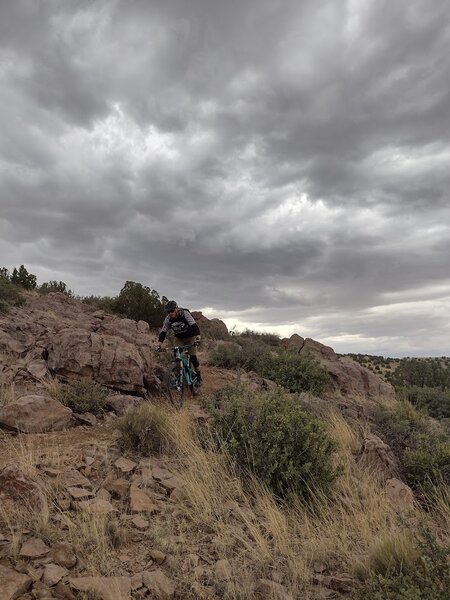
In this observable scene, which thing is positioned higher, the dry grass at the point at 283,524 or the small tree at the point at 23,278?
the small tree at the point at 23,278

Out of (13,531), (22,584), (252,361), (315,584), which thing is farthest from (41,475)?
(252,361)

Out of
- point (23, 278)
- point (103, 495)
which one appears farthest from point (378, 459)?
point (23, 278)

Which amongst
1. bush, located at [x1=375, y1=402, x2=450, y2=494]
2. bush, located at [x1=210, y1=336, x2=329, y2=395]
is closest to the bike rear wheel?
bush, located at [x1=210, y1=336, x2=329, y2=395]

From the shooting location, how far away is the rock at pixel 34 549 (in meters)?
3.57

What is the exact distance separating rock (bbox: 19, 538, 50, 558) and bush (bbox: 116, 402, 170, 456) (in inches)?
104

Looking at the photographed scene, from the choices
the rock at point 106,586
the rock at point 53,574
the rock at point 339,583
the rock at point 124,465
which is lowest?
the rock at point 339,583

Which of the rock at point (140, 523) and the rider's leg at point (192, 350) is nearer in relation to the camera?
the rock at point (140, 523)

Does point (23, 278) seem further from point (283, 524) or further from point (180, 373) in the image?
point (283, 524)

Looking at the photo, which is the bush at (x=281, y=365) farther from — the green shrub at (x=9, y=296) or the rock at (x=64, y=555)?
the rock at (x=64, y=555)

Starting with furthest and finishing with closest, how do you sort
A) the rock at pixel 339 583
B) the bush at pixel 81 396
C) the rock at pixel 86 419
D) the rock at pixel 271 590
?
the bush at pixel 81 396
the rock at pixel 86 419
the rock at pixel 339 583
the rock at pixel 271 590

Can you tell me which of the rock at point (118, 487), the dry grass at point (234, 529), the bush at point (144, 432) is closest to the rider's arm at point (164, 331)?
the bush at point (144, 432)

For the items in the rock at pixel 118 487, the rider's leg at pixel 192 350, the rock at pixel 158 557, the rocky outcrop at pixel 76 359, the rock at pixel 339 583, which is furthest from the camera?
the rider's leg at pixel 192 350

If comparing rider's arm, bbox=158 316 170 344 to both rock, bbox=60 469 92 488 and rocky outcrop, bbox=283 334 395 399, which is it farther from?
rocky outcrop, bbox=283 334 395 399

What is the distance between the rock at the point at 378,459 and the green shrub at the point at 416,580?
9.74 ft
